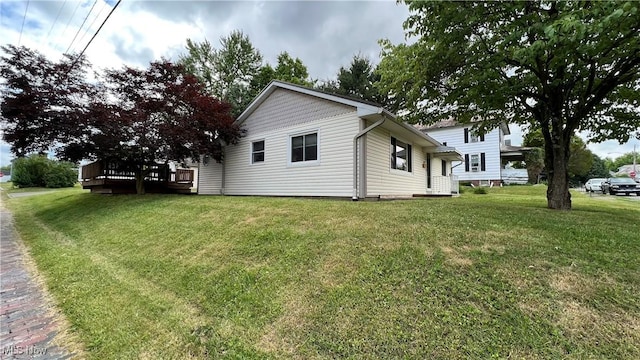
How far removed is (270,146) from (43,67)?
315 inches

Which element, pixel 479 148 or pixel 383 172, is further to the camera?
pixel 479 148

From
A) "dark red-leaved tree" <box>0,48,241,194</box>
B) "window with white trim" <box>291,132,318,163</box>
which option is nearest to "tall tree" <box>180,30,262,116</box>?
"dark red-leaved tree" <box>0,48,241,194</box>

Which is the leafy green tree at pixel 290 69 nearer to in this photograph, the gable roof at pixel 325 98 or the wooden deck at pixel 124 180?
the wooden deck at pixel 124 180

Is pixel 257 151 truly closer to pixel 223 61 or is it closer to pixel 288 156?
pixel 288 156

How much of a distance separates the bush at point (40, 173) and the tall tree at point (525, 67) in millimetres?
33380

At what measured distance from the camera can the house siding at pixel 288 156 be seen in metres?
9.47

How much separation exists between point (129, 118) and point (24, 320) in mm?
8067

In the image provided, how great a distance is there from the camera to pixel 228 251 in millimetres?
4797

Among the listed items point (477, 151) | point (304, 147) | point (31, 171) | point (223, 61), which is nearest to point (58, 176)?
point (31, 171)

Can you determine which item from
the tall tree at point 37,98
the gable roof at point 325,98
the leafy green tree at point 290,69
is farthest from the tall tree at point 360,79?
the tall tree at point 37,98

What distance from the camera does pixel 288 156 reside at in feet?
35.8

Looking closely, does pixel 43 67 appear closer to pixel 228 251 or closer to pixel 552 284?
pixel 228 251

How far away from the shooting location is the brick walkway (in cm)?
288

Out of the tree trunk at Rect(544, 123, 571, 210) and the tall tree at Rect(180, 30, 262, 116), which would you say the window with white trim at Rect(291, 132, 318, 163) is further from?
the tall tree at Rect(180, 30, 262, 116)
